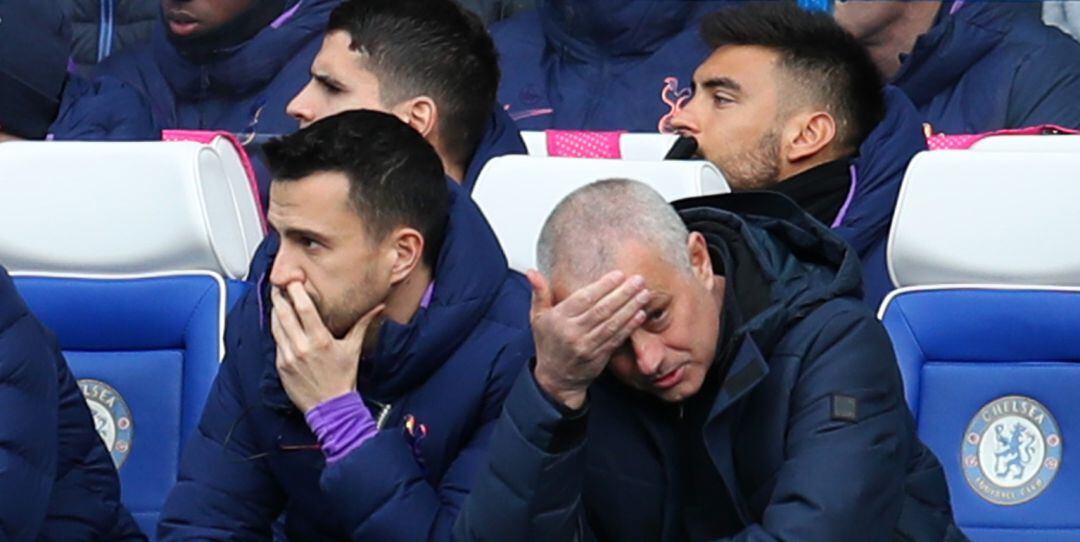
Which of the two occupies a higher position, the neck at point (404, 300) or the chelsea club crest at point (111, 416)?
the neck at point (404, 300)

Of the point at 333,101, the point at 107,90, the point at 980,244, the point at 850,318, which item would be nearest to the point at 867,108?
the point at 980,244

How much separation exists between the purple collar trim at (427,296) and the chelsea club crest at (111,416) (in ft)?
2.18

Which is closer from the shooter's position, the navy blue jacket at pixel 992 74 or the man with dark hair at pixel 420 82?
the man with dark hair at pixel 420 82

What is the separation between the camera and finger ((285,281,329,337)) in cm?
316

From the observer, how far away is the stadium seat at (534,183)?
3432 millimetres

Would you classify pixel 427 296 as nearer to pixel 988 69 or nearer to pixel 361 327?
pixel 361 327

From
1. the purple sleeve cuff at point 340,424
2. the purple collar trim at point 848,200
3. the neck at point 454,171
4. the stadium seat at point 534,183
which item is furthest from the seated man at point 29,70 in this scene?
the purple collar trim at point 848,200

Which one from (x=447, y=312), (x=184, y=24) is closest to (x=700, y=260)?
(x=447, y=312)

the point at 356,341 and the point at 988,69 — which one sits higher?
the point at 356,341

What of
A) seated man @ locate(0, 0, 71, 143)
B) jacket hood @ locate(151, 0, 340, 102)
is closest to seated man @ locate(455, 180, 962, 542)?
seated man @ locate(0, 0, 71, 143)

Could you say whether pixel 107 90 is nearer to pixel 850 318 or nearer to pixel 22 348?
pixel 22 348

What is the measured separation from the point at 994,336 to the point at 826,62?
84cm

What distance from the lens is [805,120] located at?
399 cm

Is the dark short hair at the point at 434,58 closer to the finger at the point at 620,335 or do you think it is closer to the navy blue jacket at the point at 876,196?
the navy blue jacket at the point at 876,196
